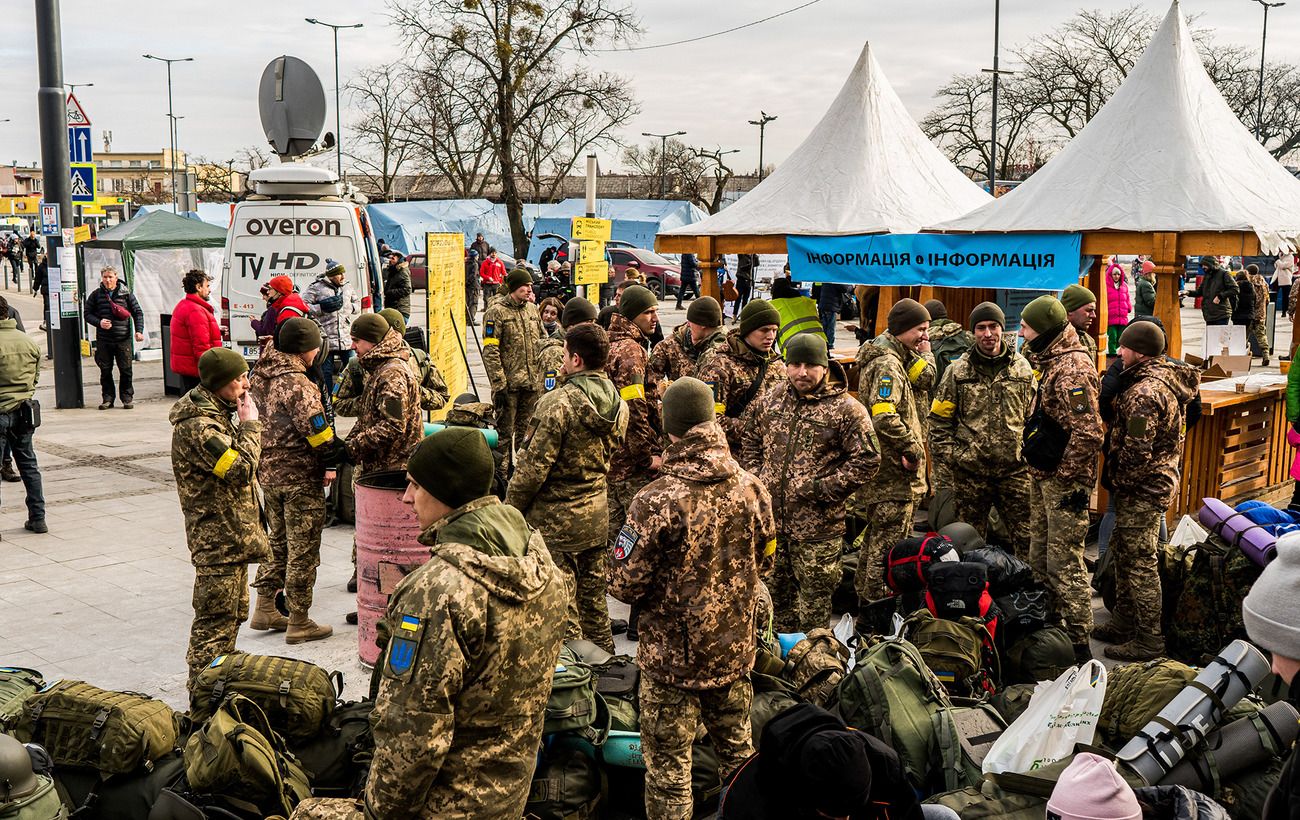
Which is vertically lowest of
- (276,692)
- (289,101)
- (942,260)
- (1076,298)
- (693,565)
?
(276,692)

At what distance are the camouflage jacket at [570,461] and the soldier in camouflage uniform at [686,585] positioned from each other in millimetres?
1633

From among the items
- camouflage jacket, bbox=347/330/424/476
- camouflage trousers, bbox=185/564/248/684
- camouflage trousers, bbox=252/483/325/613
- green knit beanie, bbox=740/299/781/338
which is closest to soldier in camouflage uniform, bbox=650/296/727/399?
green knit beanie, bbox=740/299/781/338

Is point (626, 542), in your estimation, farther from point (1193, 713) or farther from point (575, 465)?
point (1193, 713)

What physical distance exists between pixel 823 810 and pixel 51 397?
16.4m

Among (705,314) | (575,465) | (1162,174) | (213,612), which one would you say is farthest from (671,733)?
(1162,174)

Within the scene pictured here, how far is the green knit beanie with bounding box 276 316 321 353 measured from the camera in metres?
6.85

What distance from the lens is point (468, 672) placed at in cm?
310

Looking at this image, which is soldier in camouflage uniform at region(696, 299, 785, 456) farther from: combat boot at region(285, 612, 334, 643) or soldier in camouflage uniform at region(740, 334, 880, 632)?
combat boot at region(285, 612, 334, 643)

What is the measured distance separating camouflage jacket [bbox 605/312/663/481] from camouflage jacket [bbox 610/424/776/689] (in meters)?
2.97

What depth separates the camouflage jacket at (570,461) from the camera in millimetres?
6102

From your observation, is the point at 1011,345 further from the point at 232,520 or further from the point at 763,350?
the point at 232,520

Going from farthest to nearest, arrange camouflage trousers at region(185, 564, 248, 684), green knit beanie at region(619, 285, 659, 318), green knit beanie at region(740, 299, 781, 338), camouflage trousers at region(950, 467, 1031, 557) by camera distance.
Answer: green knit beanie at region(619, 285, 659, 318) < camouflage trousers at region(950, 467, 1031, 557) < green knit beanie at region(740, 299, 781, 338) < camouflage trousers at region(185, 564, 248, 684)

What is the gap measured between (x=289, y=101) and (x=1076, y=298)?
9.67 meters

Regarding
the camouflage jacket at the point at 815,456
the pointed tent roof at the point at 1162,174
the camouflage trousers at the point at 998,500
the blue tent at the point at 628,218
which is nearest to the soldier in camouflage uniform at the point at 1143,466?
the camouflage trousers at the point at 998,500
